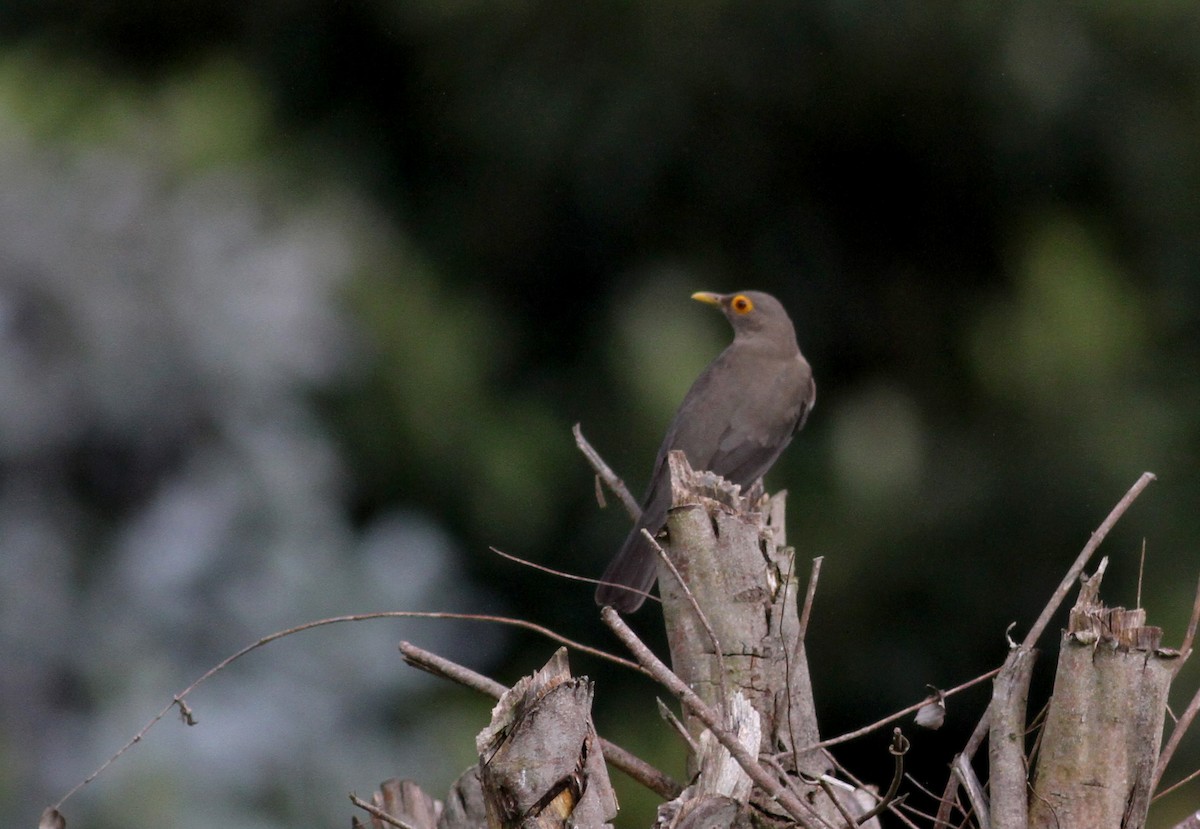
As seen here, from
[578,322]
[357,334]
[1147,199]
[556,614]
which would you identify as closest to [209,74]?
[357,334]

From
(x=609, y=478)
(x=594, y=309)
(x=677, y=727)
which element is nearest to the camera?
(x=677, y=727)

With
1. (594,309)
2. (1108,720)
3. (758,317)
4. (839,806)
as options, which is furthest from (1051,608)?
(594,309)

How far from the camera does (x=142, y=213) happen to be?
958 cm

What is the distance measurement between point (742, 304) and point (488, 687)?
4589mm

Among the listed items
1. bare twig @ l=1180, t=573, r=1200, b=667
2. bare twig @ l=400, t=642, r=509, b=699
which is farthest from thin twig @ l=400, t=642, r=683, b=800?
bare twig @ l=1180, t=573, r=1200, b=667

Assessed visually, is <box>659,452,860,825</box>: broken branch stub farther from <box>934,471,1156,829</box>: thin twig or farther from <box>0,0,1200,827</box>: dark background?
<box>0,0,1200,827</box>: dark background

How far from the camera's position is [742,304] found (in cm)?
703

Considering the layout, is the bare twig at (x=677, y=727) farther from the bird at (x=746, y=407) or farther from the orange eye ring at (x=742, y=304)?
the orange eye ring at (x=742, y=304)

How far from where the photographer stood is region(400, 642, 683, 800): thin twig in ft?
8.30

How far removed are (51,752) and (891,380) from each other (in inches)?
211

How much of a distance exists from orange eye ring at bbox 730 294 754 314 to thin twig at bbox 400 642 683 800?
14.4 ft

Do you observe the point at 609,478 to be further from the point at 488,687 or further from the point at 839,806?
the point at 839,806

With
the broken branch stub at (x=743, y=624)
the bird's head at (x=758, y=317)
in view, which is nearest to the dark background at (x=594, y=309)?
the bird's head at (x=758, y=317)

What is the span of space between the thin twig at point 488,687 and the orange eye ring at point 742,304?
438cm
